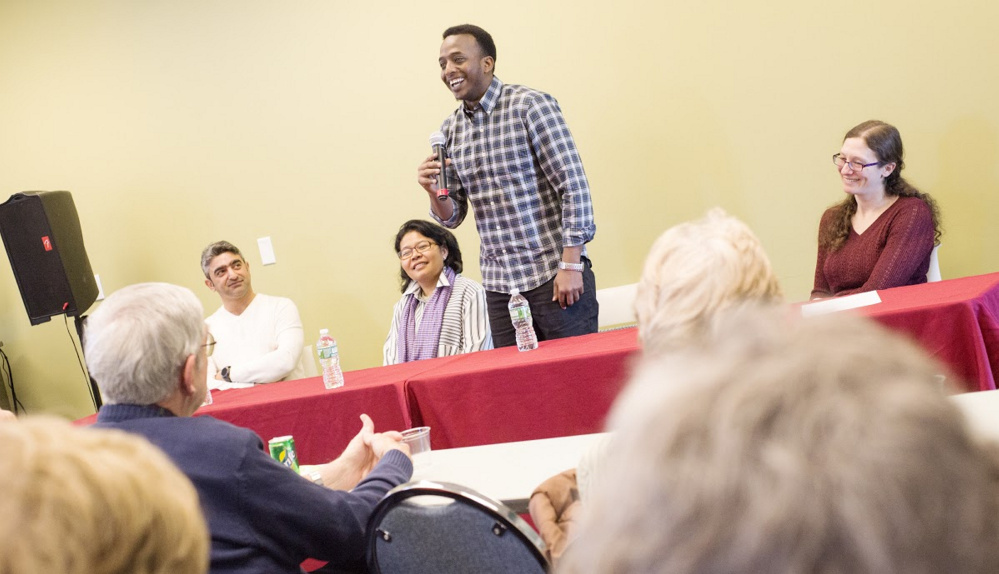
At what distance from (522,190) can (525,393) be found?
848 millimetres

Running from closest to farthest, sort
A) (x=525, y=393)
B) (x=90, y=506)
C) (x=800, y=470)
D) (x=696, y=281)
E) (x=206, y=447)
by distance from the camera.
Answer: (x=800, y=470) → (x=90, y=506) → (x=696, y=281) → (x=206, y=447) → (x=525, y=393)

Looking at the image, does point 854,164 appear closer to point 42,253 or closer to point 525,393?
point 525,393

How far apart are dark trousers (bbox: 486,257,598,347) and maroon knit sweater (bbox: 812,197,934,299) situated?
892 millimetres

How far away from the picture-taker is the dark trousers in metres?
3.02

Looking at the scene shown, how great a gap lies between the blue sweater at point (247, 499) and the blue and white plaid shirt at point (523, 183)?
61.7 inches

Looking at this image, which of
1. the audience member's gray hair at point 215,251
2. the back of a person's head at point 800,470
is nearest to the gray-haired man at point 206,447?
the back of a person's head at point 800,470

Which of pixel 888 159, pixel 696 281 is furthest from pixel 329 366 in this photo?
pixel 888 159

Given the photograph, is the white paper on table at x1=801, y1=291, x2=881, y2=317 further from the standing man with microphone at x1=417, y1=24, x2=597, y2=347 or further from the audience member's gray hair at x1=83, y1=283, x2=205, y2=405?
the audience member's gray hair at x1=83, y1=283, x2=205, y2=405

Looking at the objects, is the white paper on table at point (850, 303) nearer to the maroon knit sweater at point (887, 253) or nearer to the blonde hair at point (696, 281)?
the maroon knit sweater at point (887, 253)

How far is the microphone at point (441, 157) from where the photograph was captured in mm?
2992

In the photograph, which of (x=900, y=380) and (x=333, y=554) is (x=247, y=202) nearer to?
(x=333, y=554)

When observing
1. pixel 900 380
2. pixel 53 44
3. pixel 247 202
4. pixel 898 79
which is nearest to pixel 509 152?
pixel 898 79

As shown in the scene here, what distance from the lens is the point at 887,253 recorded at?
296cm

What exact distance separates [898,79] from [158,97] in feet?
12.2
